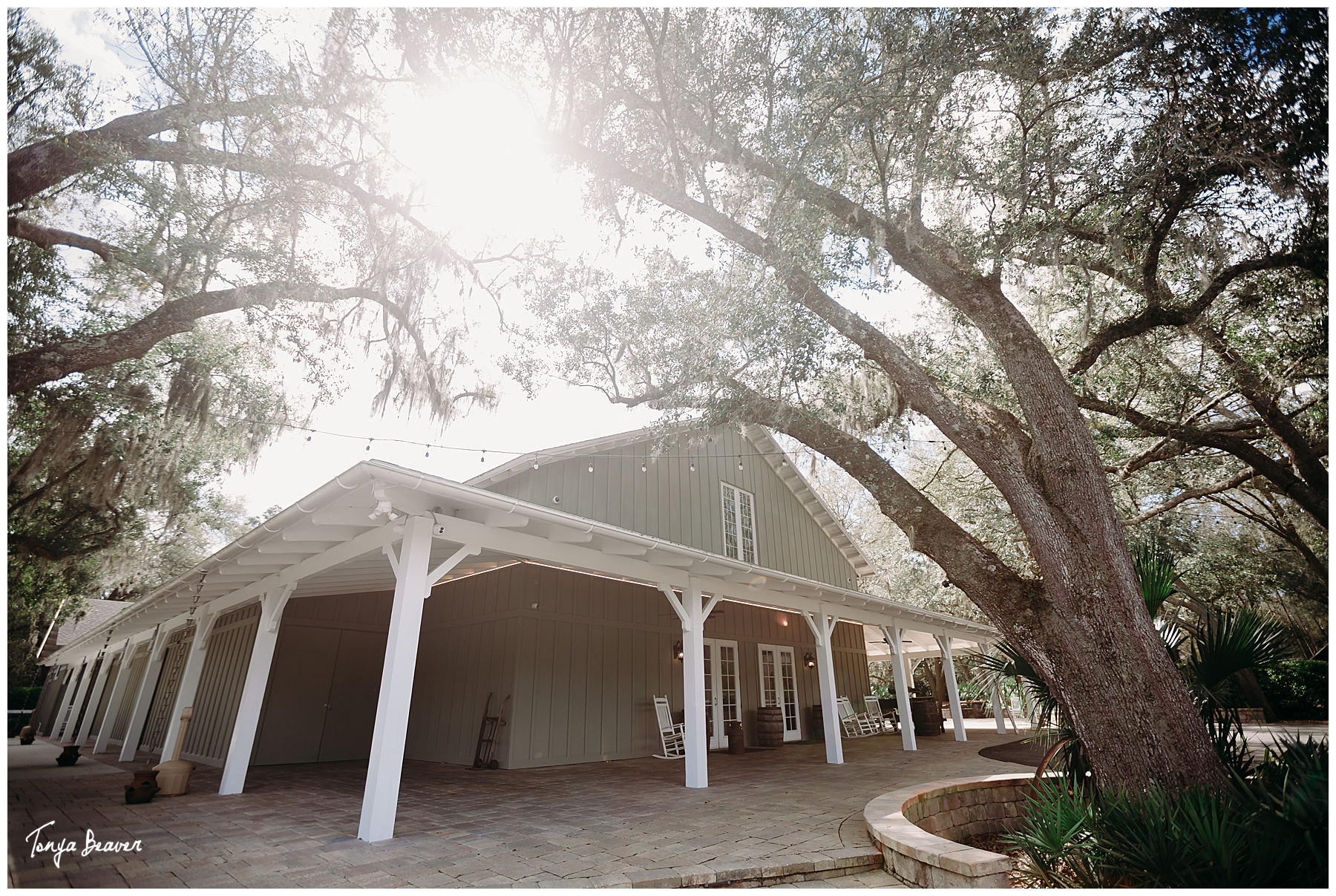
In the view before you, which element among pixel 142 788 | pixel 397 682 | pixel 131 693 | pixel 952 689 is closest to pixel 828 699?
pixel 952 689

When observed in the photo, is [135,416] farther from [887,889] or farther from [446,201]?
[887,889]

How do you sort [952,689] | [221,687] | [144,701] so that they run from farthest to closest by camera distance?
1. [952,689]
2. [144,701]
3. [221,687]

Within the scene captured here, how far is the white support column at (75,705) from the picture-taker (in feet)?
47.9

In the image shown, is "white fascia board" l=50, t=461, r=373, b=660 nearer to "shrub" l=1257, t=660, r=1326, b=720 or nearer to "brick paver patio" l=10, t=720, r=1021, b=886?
"brick paver patio" l=10, t=720, r=1021, b=886

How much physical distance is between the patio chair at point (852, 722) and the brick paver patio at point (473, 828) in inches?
184

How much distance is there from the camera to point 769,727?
1027 centimetres

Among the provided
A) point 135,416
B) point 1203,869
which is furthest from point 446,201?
point 1203,869

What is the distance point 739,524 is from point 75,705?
16.9 metres

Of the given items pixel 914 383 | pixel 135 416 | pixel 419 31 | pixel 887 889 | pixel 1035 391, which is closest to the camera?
pixel 887 889

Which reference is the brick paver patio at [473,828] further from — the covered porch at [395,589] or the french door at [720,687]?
the french door at [720,687]

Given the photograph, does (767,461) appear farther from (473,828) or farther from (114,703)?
(114,703)

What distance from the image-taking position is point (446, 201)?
729cm

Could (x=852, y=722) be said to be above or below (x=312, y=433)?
below

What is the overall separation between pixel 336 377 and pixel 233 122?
9.72 ft
